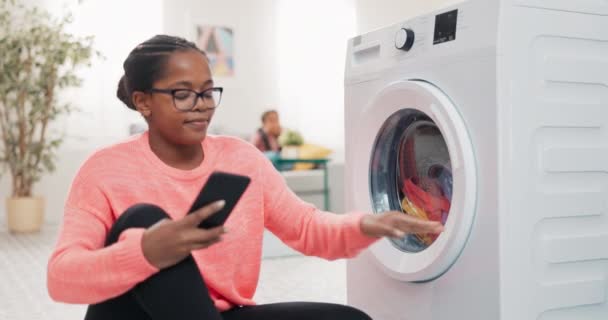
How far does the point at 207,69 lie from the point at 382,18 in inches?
151

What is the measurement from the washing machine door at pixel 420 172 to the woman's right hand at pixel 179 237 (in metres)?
0.64

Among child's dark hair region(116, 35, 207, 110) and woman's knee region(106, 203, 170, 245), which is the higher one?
child's dark hair region(116, 35, 207, 110)

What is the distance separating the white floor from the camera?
2.24 metres

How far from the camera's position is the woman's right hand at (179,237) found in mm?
818

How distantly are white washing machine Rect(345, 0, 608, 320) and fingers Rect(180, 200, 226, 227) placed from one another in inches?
25.4

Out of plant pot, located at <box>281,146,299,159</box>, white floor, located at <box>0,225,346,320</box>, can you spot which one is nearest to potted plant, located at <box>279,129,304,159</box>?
plant pot, located at <box>281,146,299,159</box>

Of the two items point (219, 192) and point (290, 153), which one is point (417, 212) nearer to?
point (219, 192)

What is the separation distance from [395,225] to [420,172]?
2.00 ft

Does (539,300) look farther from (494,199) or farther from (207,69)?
(207,69)

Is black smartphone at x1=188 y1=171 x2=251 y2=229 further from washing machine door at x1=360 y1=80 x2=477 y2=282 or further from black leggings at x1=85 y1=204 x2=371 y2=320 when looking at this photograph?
washing machine door at x1=360 y1=80 x2=477 y2=282

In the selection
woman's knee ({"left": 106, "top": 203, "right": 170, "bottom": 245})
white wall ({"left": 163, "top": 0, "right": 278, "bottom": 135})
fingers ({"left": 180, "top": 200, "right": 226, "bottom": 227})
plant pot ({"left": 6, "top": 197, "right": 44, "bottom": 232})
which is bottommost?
plant pot ({"left": 6, "top": 197, "right": 44, "bottom": 232})

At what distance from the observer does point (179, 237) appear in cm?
83

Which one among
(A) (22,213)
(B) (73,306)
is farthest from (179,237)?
(A) (22,213)

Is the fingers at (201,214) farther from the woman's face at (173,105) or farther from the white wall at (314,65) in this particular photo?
the white wall at (314,65)
